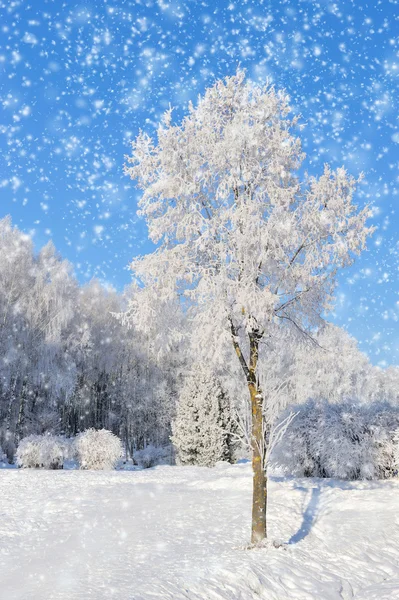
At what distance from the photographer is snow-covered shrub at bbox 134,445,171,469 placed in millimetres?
27344

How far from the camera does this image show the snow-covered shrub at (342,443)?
13.2 metres

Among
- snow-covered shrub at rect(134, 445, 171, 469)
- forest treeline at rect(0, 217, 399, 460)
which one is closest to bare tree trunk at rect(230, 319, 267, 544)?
forest treeline at rect(0, 217, 399, 460)

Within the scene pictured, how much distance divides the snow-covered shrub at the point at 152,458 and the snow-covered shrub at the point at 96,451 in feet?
26.8

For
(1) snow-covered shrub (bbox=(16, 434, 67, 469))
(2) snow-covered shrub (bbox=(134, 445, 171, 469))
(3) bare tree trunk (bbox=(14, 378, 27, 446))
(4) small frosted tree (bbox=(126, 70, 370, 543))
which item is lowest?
(2) snow-covered shrub (bbox=(134, 445, 171, 469))

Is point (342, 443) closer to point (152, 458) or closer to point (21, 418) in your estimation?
point (152, 458)

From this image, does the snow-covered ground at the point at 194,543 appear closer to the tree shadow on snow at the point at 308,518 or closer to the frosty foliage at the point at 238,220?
the tree shadow on snow at the point at 308,518

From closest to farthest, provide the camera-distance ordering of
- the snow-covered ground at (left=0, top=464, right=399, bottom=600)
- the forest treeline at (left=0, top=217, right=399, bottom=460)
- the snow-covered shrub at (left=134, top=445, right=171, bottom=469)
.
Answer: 1. the snow-covered ground at (left=0, top=464, right=399, bottom=600)
2. the forest treeline at (left=0, top=217, right=399, bottom=460)
3. the snow-covered shrub at (left=134, top=445, right=171, bottom=469)

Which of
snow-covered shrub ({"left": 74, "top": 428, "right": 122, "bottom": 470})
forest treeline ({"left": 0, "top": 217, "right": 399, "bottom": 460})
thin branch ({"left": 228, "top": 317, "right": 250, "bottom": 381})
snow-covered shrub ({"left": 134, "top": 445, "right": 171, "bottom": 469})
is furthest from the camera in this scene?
snow-covered shrub ({"left": 134, "top": 445, "right": 171, "bottom": 469})

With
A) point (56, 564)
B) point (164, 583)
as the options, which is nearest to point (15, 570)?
point (56, 564)

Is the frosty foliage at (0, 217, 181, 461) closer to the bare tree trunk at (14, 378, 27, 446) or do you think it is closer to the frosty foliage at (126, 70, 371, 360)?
the bare tree trunk at (14, 378, 27, 446)

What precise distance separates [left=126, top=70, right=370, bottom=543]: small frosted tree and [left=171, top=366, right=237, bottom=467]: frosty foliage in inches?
585

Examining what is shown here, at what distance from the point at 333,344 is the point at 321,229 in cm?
4169

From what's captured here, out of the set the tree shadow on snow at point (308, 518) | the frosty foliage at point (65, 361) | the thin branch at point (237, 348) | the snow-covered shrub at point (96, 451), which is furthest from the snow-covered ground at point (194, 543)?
the frosty foliage at point (65, 361)

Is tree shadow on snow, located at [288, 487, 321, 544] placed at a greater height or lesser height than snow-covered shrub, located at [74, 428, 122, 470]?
lesser
